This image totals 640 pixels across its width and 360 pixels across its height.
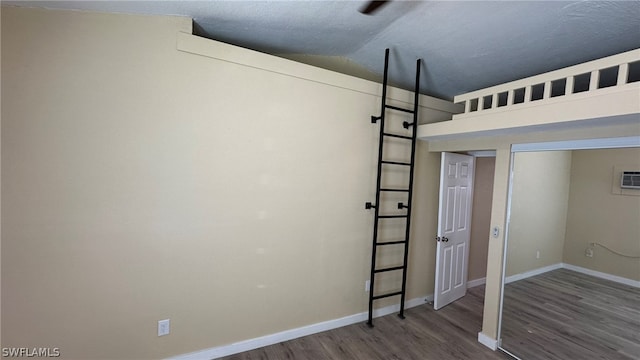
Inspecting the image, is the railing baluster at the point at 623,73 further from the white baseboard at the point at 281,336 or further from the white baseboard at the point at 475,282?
the white baseboard at the point at 475,282

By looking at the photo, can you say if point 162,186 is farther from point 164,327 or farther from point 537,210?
point 537,210

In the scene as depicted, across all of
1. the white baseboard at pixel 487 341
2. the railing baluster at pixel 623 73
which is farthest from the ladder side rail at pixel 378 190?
the railing baluster at pixel 623 73

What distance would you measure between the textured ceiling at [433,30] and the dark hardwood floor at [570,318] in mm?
2105

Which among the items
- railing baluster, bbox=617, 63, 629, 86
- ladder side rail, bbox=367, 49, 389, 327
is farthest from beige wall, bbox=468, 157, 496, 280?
railing baluster, bbox=617, 63, 629, 86

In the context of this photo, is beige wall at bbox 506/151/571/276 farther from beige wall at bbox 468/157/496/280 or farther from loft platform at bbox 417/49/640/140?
beige wall at bbox 468/157/496/280

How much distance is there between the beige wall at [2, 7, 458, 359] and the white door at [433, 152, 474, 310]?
1.30 m

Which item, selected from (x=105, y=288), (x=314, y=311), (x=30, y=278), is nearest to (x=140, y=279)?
(x=105, y=288)

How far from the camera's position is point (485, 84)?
3.16m

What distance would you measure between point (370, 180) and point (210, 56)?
76.9 inches

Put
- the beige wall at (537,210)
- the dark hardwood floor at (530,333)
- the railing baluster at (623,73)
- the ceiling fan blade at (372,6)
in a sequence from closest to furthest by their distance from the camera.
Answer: the ceiling fan blade at (372,6)
the railing baluster at (623,73)
the dark hardwood floor at (530,333)
the beige wall at (537,210)

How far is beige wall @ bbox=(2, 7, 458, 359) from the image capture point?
5.68ft

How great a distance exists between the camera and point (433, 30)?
231cm

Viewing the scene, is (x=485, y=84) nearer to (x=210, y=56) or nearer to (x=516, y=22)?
(x=516, y=22)

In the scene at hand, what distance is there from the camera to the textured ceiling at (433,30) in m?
1.86
